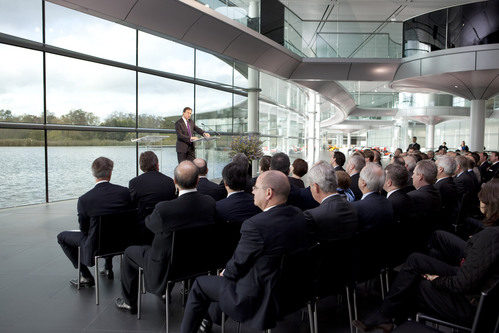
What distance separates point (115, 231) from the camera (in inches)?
147

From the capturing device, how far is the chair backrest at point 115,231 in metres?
3.62

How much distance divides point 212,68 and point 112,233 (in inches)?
431

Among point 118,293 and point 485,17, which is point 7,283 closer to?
point 118,293

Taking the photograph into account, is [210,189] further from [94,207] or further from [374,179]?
[374,179]

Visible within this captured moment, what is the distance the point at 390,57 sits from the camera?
13.9 m

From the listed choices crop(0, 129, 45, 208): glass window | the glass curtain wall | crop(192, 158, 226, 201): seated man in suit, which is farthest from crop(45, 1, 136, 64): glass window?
crop(192, 158, 226, 201): seated man in suit

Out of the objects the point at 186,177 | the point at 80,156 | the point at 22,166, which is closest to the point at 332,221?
the point at 186,177

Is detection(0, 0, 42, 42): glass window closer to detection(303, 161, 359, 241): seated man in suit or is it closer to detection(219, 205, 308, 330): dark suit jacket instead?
detection(303, 161, 359, 241): seated man in suit

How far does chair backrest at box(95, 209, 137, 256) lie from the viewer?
3623mm

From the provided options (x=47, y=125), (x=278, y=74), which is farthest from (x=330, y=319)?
(x=278, y=74)

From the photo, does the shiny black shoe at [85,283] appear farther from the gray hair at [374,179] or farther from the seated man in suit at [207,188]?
the gray hair at [374,179]

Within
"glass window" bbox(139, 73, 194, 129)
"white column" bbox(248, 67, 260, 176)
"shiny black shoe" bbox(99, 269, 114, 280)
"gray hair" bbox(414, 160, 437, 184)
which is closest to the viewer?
"gray hair" bbox(414, 160, 437, 184)

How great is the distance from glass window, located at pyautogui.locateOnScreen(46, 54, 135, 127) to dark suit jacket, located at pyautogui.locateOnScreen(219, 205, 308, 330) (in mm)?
8153

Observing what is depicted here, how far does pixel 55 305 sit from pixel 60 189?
6.50 metres
